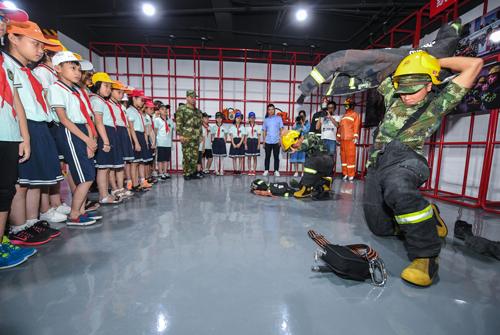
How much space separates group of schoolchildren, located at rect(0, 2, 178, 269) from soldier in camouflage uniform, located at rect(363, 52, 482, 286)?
2.46 metres

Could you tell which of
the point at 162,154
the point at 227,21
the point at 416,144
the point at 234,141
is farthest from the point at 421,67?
the point at 227,21

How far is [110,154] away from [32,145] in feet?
3.45

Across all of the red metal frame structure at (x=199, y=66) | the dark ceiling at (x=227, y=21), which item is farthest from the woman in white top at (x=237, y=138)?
the dark ceiling at (x=227, y=21)

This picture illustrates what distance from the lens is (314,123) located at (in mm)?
6027

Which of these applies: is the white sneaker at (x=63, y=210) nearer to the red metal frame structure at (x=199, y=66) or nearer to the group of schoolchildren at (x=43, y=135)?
the group of schoolchildren at (x=43, y=135)

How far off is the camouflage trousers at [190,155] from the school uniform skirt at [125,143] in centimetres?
166

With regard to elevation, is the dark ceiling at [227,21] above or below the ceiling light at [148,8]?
above

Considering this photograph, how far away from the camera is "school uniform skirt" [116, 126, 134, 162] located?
10.7 feet

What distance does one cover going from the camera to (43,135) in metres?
1.90

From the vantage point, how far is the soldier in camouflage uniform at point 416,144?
1397 mm

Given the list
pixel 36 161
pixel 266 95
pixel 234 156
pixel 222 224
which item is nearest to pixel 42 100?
pixel 36 161

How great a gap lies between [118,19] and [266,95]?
423cm

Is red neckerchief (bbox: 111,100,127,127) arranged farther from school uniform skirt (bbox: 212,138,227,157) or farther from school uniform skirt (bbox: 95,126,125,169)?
school uniform skirt (bbox: 212,138,227,157)

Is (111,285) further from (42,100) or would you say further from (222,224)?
(42,100)
